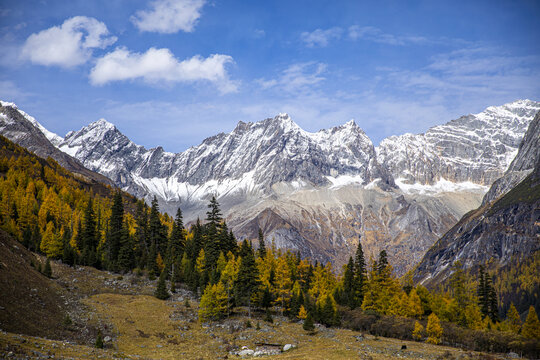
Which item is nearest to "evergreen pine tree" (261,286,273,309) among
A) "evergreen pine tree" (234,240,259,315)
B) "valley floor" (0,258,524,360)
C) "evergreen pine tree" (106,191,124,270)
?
"evergreen pine tree" (234,240,259,315)

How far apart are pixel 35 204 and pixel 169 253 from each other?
40301 mm

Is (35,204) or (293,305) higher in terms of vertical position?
(35,204)

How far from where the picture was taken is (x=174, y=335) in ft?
189

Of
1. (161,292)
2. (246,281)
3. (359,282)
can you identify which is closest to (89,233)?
(161,292)

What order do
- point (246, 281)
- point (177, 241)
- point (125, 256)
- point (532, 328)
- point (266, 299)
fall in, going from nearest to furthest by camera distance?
point (246, 281), point (266, 299), point (532, 328), point (125, 256), point (177, 241)

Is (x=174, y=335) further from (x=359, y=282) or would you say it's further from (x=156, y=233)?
(x=156, y=233)

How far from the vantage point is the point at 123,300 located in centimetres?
7012

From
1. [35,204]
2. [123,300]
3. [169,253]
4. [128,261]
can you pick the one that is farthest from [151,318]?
[35,204]

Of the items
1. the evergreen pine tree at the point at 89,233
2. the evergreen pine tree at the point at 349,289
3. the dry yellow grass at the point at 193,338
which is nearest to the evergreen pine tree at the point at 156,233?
the evergreen pine tree at the point at 89,233

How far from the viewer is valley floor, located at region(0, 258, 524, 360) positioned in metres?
48.2

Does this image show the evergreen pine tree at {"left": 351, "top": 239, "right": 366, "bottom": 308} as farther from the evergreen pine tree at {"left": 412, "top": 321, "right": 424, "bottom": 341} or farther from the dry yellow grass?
the dry yellow grass

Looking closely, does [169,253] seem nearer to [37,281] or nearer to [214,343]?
[37,281]

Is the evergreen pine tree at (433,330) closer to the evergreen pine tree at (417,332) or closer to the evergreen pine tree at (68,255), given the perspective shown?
the evergreen pine tree at (417,332)

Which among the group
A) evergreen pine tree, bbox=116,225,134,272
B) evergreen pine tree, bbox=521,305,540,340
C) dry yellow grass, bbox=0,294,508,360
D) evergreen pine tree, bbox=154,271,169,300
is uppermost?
evergreen pine tree, bbox=116,225,134,272
